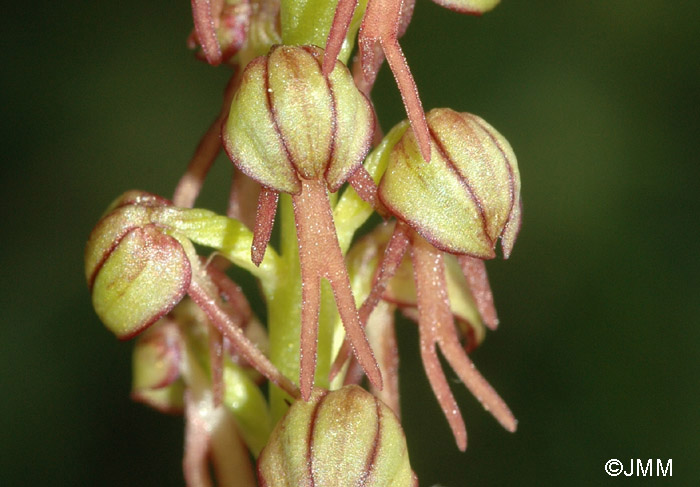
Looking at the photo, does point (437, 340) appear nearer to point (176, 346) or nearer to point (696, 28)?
point (176, 346)

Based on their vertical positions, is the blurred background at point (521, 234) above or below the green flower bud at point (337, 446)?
below

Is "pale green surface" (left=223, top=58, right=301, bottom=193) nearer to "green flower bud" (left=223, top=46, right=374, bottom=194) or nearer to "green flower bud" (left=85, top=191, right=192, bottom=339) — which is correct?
"green flower bud" (left=223, top=46, right=374, bottom=194)

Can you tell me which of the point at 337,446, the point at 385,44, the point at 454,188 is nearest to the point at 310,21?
the point at 385,44

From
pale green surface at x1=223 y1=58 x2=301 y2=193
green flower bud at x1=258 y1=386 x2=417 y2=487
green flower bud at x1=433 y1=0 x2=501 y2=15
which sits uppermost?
green flower bud at x1=433 y1=0 x2=501 y2=15

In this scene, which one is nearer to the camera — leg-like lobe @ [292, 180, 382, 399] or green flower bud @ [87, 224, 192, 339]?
leg-like lobe @ [292, 180, 382, 399]

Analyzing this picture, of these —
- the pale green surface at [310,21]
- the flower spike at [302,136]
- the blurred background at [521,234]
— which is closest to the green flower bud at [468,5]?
the pale green surface at [310,21]

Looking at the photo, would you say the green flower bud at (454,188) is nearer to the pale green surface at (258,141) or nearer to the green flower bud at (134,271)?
the pale green surface at (258,141)

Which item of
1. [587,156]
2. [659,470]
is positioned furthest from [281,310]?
[587,156]

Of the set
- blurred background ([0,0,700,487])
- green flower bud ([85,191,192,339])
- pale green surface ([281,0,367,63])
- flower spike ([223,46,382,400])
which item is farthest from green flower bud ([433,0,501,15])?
blurred background ([0,0,700,487])
